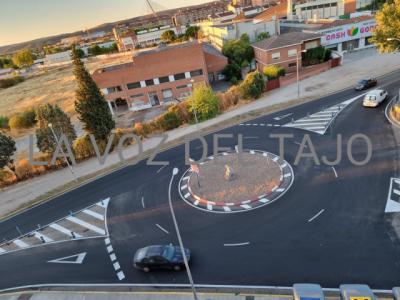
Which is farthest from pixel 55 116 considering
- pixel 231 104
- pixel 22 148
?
pixel 231 104

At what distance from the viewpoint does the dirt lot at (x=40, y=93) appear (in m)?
76.1

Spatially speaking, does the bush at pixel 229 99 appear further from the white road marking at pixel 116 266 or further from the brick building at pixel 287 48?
the white road marking at pixel 116 266

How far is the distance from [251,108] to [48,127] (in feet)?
83.2

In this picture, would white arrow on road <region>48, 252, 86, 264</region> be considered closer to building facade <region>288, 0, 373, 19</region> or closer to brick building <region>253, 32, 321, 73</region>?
brick building <region>253, 32, 321, 73</region>

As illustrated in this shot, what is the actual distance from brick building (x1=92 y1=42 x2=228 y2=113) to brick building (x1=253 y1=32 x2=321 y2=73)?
12524mm

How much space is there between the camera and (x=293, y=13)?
84.4m

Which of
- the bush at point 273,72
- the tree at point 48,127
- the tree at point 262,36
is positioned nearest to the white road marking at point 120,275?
the tree at point 48,127

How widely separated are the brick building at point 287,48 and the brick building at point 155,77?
12524 mm

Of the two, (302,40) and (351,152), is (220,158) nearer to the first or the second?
(351,152)

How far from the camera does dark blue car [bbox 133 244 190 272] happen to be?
619 inches

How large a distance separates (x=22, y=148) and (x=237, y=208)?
42.5 metres

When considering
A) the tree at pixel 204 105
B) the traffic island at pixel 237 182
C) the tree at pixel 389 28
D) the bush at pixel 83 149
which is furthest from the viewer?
the tree at pixel 204 105

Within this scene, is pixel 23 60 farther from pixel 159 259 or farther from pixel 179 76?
pixel 159 259

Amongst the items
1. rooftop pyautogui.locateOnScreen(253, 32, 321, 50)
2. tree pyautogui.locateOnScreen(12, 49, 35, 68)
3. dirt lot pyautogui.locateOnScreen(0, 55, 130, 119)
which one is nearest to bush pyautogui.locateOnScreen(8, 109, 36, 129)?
dirt lot pyautogui.locateOnScreen(0, 55, 130, 119)
